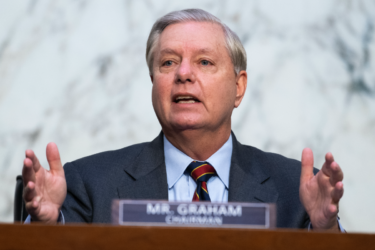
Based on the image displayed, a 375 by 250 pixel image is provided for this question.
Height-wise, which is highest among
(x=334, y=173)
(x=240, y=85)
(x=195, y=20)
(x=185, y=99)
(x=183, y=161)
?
(x=195, y=20)

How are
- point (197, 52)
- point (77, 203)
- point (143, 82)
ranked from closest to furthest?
point (77, 203) < point (197, 52) < point (143, 82)

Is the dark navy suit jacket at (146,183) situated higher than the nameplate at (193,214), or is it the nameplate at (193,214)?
the dark navy suit jacket at (146,183)

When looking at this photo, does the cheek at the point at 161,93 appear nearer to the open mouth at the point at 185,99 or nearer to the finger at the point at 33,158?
the open mouth at the point at 185,99

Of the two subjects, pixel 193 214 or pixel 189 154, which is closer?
pixel 193 214

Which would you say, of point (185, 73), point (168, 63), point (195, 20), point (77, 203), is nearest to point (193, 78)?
point (185, 73)

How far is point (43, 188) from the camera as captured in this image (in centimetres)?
123

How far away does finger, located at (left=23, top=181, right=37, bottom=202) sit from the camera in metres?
1.13

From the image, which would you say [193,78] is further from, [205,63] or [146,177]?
[146,177]

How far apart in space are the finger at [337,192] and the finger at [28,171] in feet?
2.28

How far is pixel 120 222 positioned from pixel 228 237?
21 cm

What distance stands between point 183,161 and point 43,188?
1.90ft

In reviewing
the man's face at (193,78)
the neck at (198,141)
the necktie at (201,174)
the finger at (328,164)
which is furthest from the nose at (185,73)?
the finger at (328,164)

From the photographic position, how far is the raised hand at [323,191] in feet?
3.78

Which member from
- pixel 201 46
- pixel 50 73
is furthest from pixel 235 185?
pixel 50 73
